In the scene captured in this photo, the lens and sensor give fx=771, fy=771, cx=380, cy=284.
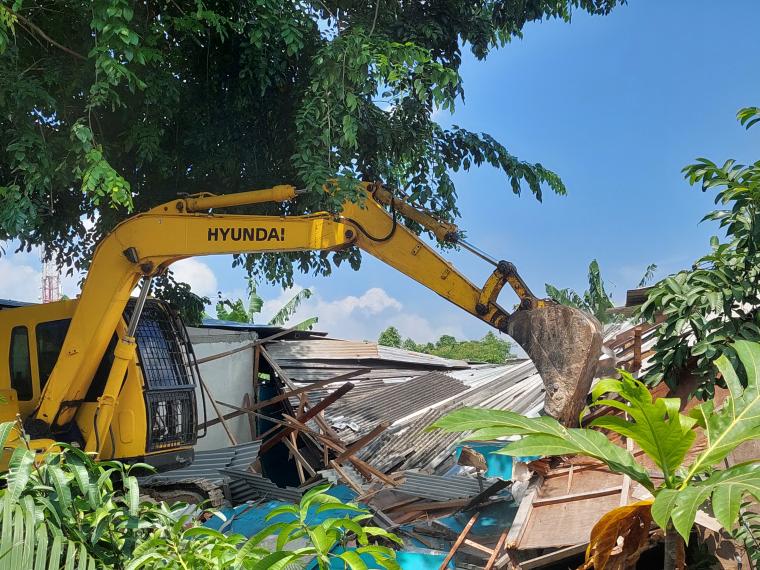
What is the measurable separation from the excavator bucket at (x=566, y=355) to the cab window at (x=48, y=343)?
18.7 feet

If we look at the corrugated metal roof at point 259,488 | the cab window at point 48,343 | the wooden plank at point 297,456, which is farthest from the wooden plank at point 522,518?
the cab window at point 48,343

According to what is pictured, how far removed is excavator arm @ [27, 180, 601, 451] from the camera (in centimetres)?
858

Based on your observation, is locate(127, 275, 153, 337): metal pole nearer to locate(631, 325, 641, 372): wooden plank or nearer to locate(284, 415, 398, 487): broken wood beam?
locate(284, 415, 398, 487): broken wood beam

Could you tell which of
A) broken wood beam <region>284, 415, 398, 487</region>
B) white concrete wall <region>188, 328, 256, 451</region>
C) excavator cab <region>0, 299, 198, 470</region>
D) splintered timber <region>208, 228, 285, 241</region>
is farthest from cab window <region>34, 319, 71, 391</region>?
white concrete wall <region>188, 328, 256, 451</region>

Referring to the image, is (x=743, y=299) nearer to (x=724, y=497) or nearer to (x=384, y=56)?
(x=724, y=497)

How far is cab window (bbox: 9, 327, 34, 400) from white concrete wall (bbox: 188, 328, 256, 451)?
4.55 metres

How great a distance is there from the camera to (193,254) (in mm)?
8773

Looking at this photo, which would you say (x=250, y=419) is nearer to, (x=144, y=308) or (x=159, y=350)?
(x=159, y=350)

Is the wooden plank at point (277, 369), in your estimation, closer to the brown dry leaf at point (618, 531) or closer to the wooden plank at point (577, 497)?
the wooden plank at point (577, 497)

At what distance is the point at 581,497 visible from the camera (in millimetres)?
5906

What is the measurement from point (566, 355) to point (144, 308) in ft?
17.0

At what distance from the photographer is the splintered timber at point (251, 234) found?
28.2 ft

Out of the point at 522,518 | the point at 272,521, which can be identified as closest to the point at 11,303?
the point at 272,521

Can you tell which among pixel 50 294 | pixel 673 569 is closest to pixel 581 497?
pixel 673 569
